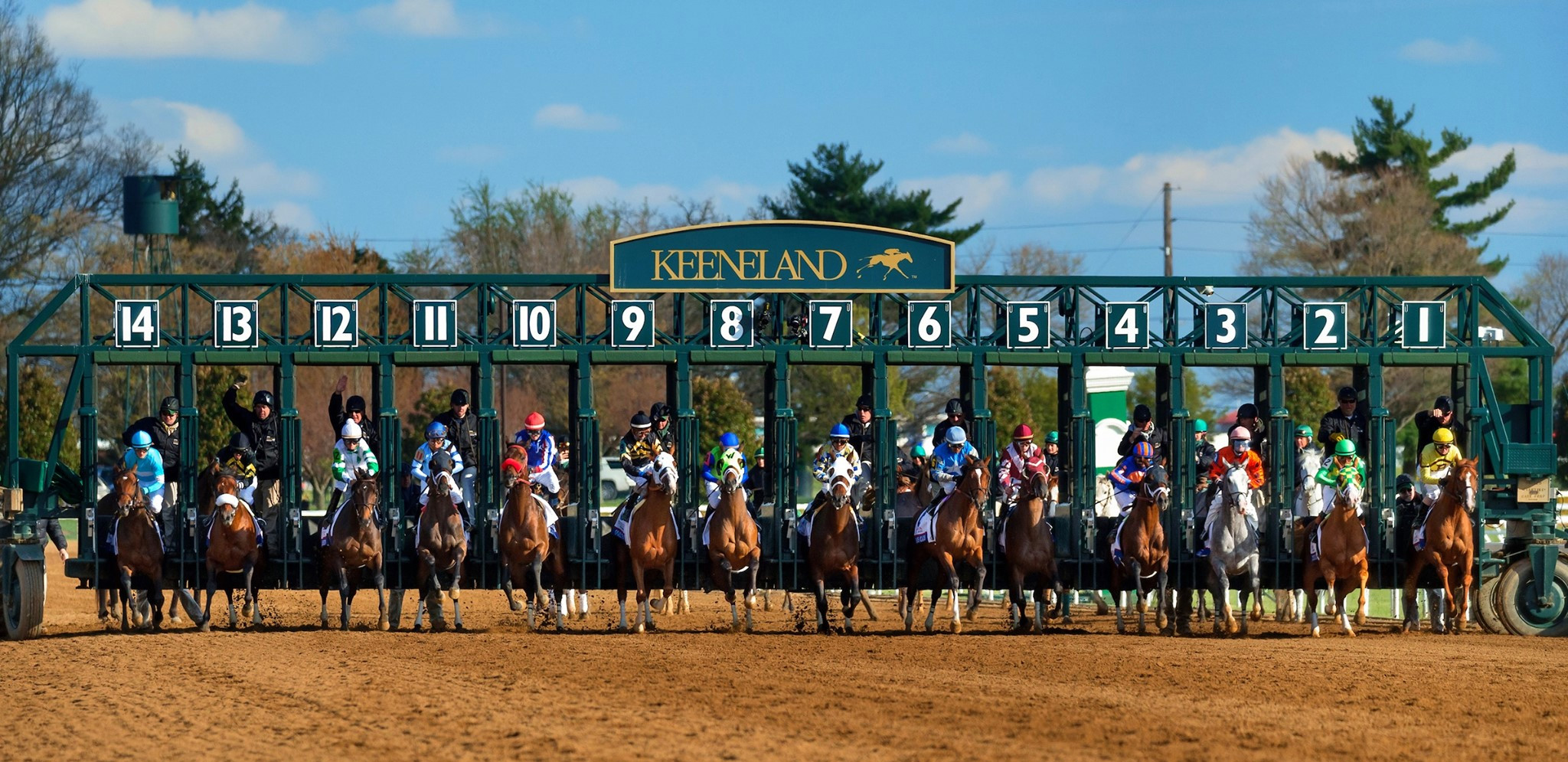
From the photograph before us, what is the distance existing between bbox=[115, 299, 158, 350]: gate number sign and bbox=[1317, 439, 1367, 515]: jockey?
1211 centimetres

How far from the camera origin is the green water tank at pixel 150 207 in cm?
3703

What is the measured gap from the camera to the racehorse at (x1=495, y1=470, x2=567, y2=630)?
19.4m

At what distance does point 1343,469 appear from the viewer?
19.4 meters

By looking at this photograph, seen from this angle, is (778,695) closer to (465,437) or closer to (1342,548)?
(465,437)

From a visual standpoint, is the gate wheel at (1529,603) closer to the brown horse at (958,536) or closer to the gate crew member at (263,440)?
the brown horse at (958,536)

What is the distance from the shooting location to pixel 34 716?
44.5 feet

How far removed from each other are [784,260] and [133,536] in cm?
715

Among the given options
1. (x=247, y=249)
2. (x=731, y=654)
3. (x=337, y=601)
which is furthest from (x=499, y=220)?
(x=731, y=654)

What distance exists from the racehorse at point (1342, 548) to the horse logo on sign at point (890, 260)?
4.96m

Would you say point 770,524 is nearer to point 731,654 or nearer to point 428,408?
point 731,654

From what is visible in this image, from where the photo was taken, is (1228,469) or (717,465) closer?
(1228,469)

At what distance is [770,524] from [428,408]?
20416mm

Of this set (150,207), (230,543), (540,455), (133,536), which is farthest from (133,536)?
(150,207)

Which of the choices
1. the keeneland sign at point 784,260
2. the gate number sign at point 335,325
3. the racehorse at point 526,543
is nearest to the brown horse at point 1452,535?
the keeneland sign at point 784,260
